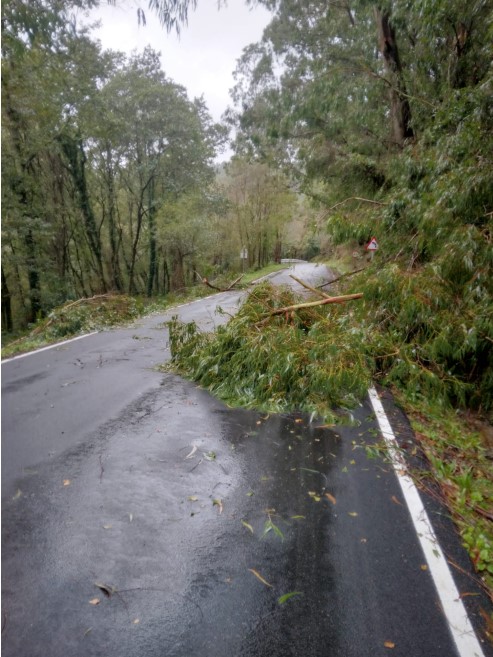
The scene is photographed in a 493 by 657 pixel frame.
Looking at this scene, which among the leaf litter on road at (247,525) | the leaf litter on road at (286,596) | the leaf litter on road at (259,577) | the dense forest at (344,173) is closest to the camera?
the leaf litter on road at (286,596)

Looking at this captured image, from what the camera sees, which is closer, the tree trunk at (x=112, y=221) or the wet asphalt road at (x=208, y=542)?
the wet asphalt road at (x=208, y=542)

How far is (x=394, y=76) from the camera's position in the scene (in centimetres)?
908

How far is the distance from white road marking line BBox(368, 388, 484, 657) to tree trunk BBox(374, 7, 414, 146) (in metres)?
8.13

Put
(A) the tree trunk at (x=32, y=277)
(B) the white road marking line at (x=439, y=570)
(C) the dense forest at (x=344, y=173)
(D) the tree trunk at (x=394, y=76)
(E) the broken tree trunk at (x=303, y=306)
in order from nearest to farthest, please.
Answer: (B) the white road marking line at (x=439, y=570) < (C) the dense forest at (x=344, y=173) < (E) the broken tree trunk at (x=303, y=306) < (D) the tree trunk at (x=394, y=76) < (A) the tree trunk at (x=32, y=277)

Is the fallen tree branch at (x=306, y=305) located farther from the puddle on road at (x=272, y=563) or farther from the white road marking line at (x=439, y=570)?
the white road marking line at (x=439, y=570)

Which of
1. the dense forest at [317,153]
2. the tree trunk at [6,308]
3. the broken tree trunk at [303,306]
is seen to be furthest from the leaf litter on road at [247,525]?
the tree trunk at [6,308]

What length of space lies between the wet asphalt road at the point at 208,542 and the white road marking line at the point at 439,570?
7 cm

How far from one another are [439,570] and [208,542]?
1.64 meters

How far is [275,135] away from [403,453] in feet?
40.5

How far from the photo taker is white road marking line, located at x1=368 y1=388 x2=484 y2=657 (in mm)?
2250

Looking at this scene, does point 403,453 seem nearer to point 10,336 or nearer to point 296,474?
point 296,474

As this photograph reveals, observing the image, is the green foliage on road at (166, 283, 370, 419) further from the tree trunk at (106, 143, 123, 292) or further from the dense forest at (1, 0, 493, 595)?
the tree trunk at (106, 143, 123, 292)

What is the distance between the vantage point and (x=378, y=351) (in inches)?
252

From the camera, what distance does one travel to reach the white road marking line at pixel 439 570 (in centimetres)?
225
